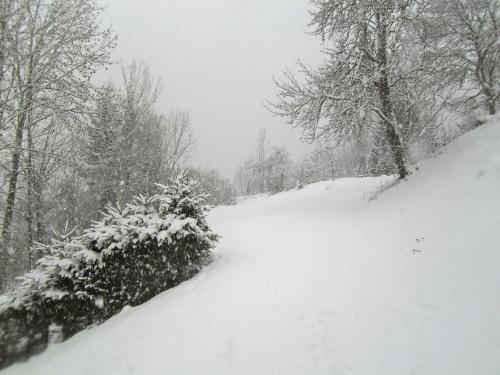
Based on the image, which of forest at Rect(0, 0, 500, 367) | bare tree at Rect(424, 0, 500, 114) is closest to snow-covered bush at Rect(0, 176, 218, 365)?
forest at Rect(0, 0, 500, 367)

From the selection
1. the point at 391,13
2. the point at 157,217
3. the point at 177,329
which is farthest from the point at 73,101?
the point at 391,13

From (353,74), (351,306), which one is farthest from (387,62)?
(351,306)

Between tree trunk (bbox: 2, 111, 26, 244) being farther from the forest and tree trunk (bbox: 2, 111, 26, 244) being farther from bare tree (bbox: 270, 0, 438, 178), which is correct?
bare tree (bbox: 270, 0, 438, 178)

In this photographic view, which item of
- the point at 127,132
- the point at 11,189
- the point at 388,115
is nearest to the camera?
the point at 11,189

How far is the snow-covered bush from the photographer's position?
15.6 ft

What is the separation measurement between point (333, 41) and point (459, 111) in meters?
7.32

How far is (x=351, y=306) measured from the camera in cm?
350

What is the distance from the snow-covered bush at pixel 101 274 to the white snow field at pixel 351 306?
16.0 inches

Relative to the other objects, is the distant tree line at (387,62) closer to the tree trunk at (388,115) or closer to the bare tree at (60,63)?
the tree trunk at (388,115)

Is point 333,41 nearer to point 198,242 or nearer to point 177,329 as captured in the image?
point 198,242

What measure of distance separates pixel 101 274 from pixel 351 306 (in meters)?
4.69

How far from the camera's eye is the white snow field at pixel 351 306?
2.79 metres

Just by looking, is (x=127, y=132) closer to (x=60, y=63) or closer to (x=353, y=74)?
(x=60, y=63)

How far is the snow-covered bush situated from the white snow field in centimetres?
41
